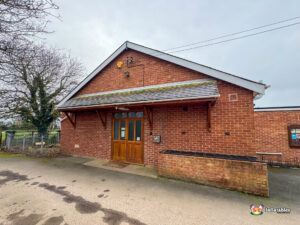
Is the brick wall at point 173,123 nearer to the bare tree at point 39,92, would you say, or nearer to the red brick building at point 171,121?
the red brick building at point 171,121

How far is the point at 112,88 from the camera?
7.11 meters

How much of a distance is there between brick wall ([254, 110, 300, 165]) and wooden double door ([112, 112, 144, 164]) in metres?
6.71

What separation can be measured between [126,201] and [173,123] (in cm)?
327

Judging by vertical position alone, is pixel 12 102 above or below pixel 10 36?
below

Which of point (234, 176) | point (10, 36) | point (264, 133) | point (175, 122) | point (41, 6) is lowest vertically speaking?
point (234, 176)

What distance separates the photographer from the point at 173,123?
525cm

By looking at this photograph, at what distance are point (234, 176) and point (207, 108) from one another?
2371 millimetres

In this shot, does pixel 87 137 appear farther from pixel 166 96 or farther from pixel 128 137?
pixel 166 96

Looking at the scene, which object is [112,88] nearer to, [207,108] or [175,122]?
[175,122]

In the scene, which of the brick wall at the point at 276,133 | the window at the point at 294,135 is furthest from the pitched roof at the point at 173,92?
the window at the point at 294,135

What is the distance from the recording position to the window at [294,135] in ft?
20.0

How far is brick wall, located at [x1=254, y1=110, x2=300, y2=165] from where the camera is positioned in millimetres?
6172

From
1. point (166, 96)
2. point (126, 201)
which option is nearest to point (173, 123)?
point (166, 96)

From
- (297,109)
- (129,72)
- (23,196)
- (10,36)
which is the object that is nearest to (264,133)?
(297,109)
